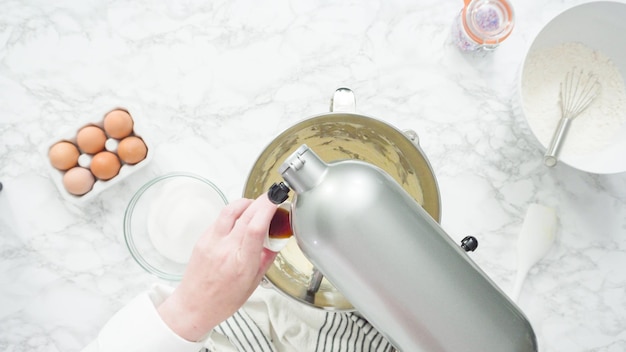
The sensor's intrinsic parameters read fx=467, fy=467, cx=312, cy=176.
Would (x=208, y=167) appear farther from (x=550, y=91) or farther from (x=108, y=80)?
(x=550, y=91)

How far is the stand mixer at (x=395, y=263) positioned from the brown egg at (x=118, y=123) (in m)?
0.42

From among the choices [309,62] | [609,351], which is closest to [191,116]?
[309,62]

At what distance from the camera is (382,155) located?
72 cm

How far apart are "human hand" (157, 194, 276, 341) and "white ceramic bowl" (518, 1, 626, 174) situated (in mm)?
492

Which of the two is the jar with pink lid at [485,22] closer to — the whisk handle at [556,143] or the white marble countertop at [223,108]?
the white marble countertop at [223,108]

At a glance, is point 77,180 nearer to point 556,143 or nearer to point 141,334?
point 141,334

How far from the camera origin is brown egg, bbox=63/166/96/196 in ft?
2.37

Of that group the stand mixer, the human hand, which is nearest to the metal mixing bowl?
the human hand

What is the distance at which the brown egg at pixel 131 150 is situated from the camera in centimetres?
73

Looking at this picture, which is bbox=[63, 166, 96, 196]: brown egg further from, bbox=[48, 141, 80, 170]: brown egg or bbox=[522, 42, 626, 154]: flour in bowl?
bbox=[522, 42, 626, 154]: flour in bowl

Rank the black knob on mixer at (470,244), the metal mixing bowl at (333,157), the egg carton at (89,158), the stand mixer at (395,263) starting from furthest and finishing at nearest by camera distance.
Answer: the egg carton at (89,158) < the metal mixing bowl at (333,157) < the black knob on mixer at (470,244) < the stand mixer at (395,263)

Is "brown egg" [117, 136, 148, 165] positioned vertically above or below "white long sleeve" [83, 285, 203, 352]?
above

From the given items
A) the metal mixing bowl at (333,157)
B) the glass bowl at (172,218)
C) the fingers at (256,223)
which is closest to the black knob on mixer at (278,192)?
the fingers at (256,223)

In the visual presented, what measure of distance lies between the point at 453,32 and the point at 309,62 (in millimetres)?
253
